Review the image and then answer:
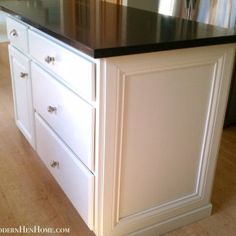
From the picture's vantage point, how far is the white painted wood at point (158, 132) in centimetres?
120

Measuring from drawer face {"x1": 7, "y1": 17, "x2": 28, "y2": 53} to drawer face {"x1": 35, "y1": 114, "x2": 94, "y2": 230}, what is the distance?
1.36 feet

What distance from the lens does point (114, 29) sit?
4.45ft

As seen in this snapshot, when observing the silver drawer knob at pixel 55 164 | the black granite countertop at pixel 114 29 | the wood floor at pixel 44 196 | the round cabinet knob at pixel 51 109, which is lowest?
the wood floor at pixel 44 196

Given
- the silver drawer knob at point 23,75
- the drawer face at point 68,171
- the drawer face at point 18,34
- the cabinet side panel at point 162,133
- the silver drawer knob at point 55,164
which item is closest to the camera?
the cabinet side panel at point 162,133

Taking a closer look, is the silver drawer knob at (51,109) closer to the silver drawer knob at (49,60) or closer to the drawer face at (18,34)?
the silver drawer knob at (49,60)

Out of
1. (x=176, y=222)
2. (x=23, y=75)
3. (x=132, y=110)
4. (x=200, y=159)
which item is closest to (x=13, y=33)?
(x=23, y=75)

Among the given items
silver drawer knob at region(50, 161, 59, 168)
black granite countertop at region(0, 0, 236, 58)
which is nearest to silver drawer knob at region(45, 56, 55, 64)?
black granite countertop at region(0, 0, 236, 58)

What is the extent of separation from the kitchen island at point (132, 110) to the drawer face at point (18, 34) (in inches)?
3.0

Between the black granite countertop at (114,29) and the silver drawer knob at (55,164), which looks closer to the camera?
the black granite countertop at (114,29)

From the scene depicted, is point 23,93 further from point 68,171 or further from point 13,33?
point 68,171

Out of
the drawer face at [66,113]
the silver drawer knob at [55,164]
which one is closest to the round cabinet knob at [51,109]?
the drawer face at [66,113]

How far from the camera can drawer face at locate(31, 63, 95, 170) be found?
127 cm

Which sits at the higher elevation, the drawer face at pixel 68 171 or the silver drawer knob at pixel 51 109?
A: the silver drawer knob at pixel 51 109

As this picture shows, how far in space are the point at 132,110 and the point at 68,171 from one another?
501mm
